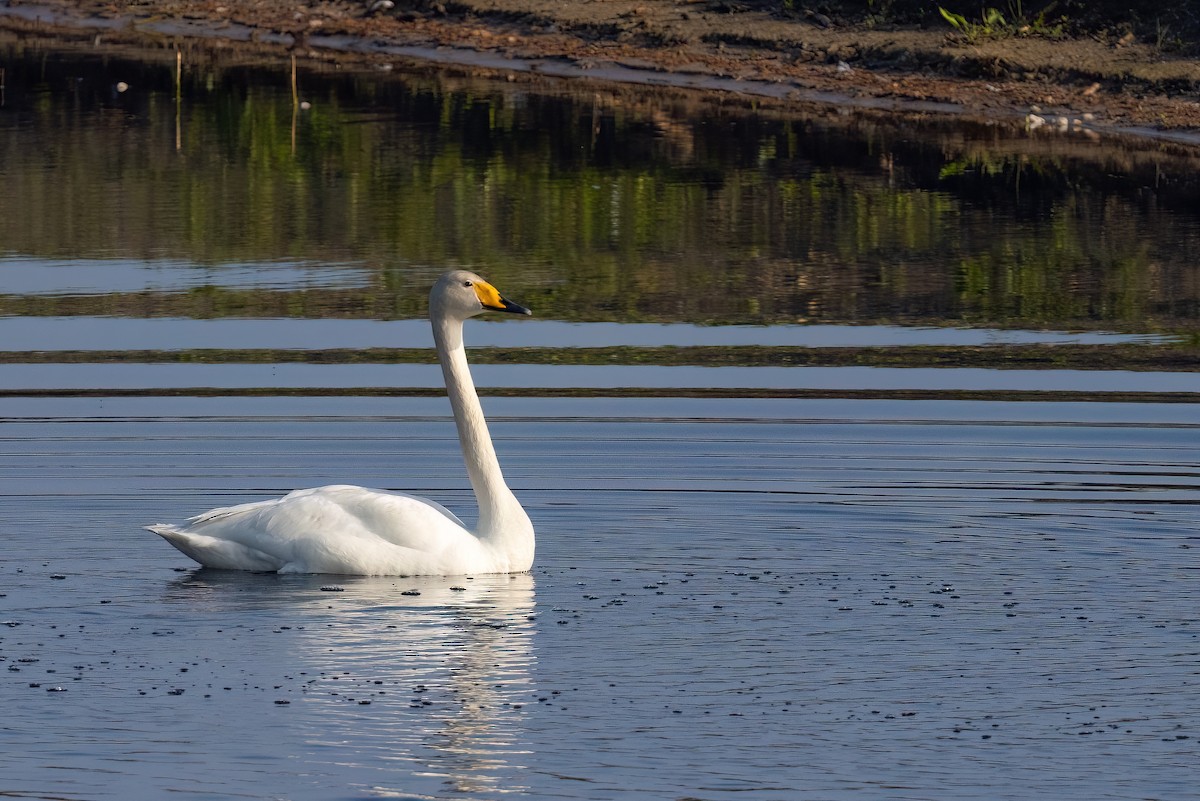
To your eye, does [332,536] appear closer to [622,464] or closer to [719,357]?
[622,464]

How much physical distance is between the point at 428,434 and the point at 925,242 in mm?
7207

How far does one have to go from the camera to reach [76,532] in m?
10.0

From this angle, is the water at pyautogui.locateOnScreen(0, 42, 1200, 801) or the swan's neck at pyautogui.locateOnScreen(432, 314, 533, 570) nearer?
the water at pyautogui.locateOnScreen(0, 42, 1200, 801)

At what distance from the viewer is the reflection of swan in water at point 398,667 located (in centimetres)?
700

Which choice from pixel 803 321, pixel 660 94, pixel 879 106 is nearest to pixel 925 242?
pixel 803 321

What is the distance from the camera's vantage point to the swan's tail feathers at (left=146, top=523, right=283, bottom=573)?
9.44 m

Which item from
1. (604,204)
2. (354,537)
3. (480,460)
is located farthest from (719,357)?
(604,204)

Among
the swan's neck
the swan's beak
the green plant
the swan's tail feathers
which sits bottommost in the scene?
the swan's tail feathers

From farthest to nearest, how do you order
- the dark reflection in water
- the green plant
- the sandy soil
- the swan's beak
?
the green plant → the sandy soil → the dark reflection in water → the swan's beak

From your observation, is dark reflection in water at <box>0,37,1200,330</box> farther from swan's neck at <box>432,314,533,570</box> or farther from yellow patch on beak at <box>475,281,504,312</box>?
yellow patch on beak at <box>475,281,504,312</box>

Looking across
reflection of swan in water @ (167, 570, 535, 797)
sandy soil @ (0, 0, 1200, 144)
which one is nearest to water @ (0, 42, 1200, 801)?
reflection of swan in water @ (167, 570, 535, 797)

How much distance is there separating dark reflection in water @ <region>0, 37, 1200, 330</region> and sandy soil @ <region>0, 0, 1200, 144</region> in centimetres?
63

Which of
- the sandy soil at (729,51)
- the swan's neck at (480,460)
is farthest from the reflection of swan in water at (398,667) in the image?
the sandy soil at (729,51)

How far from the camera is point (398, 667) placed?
796 cm
